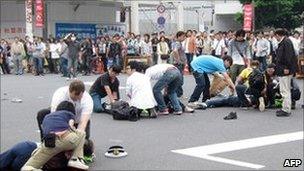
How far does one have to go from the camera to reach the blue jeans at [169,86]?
11.8 metres

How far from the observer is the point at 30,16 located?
94.7ft

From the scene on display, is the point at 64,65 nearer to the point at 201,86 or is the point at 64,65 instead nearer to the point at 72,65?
the point at 72,65

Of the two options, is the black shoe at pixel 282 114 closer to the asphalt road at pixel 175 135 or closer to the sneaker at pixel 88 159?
the asphalt road at pixel 175 135

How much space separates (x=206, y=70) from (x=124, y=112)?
8.27 ft

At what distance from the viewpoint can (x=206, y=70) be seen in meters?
13.0

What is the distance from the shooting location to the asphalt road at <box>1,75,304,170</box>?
7707 millimetres

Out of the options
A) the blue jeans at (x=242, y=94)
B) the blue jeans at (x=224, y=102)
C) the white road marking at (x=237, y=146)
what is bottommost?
the white road marking at (x=237, y=146)

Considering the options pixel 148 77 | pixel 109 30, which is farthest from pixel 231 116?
pixel 109 30

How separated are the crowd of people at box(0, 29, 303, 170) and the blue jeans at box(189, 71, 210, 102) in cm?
2

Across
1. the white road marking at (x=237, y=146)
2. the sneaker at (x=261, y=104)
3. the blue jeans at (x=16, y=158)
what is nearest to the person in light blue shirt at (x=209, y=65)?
the sneaker at (x=261, y=104)

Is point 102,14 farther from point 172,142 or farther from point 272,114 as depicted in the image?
point 172,142

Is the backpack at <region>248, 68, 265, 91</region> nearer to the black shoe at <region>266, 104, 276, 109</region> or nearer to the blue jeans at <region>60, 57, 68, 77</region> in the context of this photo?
the black shoe at <region>266, 104, 276, 109</region>

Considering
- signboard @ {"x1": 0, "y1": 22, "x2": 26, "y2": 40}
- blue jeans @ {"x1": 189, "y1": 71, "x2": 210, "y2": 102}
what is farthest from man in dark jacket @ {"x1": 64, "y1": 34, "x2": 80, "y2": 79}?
blue jeans @ {"x1": 189, "y1": 71, "x2": 210, "y2": 102}

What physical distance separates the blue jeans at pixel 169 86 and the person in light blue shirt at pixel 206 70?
3.45 feet
